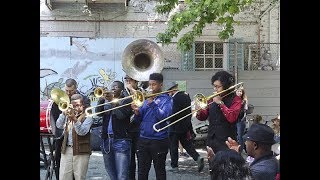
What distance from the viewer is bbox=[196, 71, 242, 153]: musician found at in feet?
16.7

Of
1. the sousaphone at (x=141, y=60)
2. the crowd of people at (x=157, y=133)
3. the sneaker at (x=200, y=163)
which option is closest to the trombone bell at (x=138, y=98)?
the crowd of people at (x=157, y=133)

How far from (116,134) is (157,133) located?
503mm

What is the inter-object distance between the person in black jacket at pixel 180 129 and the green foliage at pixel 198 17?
58cm

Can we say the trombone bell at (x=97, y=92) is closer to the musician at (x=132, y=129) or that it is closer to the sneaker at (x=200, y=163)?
the musician at (x=132, y=129)

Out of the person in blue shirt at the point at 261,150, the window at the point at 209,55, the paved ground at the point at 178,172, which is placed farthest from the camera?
the window at the point at 209,55

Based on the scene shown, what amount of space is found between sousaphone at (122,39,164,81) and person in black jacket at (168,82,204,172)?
12.8 inches

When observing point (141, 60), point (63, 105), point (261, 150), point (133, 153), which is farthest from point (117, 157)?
point (261, 150)

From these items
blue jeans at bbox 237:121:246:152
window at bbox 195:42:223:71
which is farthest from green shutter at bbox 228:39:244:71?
blue jeans at bbox 237:121:246:152

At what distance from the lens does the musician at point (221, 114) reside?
16.7ft

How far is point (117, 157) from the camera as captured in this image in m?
5.07

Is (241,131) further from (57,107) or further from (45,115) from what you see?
(45,115)

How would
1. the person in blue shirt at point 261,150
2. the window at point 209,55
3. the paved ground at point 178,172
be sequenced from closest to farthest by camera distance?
1. the person in blue shirt at point 261,150
2. the paved ground at point 178,172
3. the window at point 209,55
